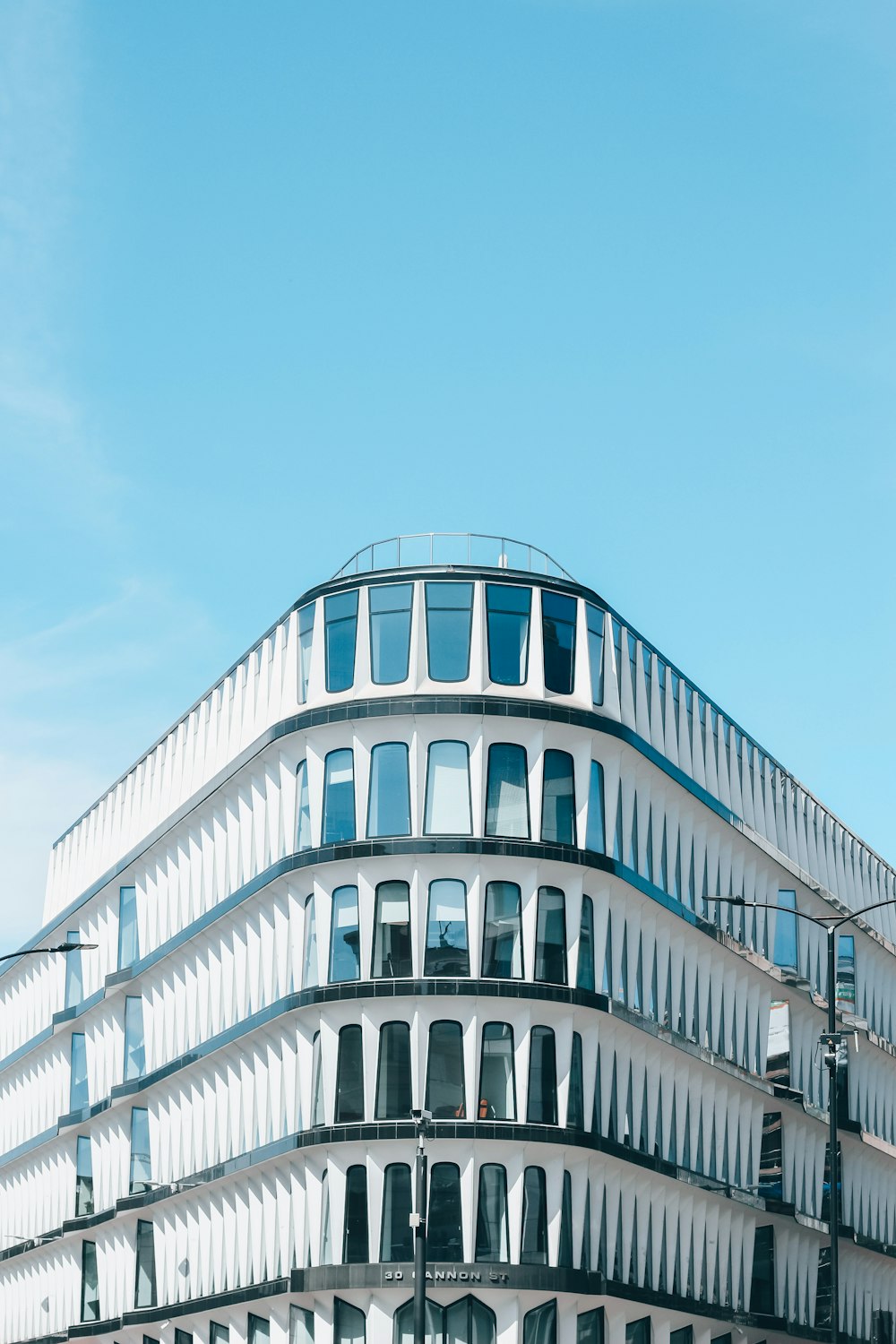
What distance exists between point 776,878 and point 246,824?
21.9 metres

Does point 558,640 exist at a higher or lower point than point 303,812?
higher

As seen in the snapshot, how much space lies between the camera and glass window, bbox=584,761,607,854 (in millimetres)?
58281

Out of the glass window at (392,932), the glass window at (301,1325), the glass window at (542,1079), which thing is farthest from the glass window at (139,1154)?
the glass window at (542,1079)

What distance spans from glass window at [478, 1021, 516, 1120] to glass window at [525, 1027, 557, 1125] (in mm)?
558

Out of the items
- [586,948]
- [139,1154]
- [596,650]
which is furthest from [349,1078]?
[139,1154]

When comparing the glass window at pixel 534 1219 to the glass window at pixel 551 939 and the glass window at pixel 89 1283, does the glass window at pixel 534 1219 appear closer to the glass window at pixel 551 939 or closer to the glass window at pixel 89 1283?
the glass window at pixel 551 939

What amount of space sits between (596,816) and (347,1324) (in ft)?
49.7

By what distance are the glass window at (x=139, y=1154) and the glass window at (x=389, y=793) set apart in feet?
69.3

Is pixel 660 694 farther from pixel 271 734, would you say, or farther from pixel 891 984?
pixel 891 984

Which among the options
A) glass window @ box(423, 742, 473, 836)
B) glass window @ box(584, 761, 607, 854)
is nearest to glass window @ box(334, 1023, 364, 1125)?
glass window @ box(423, 742, 473, 836)

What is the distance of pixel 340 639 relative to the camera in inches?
2331

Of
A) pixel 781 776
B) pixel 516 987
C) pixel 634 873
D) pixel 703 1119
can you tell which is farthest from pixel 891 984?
pixel 516 987

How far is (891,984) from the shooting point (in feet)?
300

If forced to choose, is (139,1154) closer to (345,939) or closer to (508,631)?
(345,939)
